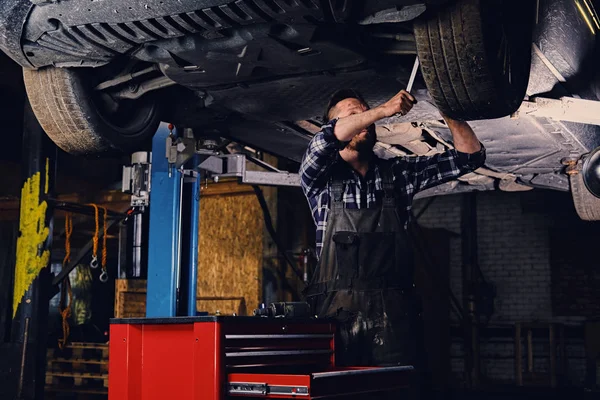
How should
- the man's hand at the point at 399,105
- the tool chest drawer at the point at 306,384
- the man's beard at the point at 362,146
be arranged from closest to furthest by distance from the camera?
the tool chest drawer at the point at 306,384, the man's hand at the point at 399,105, the man's beard at the point at 362,146

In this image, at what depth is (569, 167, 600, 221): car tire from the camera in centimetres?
504

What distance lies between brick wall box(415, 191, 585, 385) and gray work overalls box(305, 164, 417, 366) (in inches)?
265

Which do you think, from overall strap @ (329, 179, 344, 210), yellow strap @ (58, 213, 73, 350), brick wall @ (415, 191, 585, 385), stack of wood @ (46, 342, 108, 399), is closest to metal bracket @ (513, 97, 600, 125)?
overall strap @ (329, 179, 344, 210)

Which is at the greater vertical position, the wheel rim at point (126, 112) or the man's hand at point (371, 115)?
the wheel rim at point (126, 112)

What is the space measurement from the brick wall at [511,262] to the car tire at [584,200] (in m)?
3.84

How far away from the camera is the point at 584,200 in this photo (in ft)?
16.7

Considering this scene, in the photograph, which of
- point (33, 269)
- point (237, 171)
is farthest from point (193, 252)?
point (33, 269)

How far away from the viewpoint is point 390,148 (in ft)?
15.5

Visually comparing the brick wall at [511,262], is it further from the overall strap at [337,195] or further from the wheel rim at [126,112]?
the overall strap at [337,195]

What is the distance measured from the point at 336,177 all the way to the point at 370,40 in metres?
0.72

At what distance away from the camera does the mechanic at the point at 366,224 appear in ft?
8.25

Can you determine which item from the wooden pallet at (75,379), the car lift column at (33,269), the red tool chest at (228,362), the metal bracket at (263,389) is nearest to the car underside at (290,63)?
the red tool chest at (228,362)

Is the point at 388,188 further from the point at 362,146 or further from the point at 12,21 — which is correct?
the point at 12,21

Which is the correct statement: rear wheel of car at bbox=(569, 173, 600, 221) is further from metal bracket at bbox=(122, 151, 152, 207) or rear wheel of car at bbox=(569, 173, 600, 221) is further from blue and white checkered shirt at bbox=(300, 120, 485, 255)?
metal bracket at bbox=(122, 151, 152, 207)
